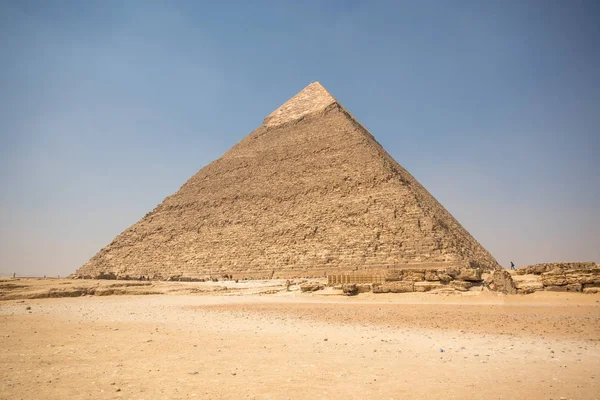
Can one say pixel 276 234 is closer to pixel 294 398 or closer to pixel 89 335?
pixel 89 335

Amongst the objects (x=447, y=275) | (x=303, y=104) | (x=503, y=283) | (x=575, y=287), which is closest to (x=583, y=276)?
(x=575, y=287)

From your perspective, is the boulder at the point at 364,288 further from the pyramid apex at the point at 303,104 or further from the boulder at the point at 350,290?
the pyramid apex at the point at 303,104

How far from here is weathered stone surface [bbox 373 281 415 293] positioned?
35.2ft

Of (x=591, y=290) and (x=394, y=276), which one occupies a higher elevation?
(x=394, y=276)

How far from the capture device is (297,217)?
32.3 m

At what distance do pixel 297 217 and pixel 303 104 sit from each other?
21.3 meters

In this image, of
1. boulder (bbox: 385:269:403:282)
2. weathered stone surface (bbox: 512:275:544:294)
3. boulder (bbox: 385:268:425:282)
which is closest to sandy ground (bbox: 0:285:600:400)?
weathered stone surface (bbox: 512:275:544:294)

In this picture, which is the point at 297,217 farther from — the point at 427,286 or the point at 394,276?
the point at 427,286

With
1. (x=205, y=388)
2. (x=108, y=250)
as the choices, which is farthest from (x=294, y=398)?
(x=108, y=250)

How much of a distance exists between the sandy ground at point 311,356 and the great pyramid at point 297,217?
17.7 meters

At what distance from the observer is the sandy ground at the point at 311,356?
2.84 meters

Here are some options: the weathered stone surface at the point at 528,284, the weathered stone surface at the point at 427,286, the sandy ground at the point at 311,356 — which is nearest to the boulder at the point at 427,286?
the weathered stone surface at the point at 427,286

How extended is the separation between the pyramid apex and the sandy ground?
137ft

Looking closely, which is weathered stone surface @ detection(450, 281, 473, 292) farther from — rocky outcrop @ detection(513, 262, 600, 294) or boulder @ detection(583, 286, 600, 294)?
boulder @ detection(583, 286, 600, 294)
